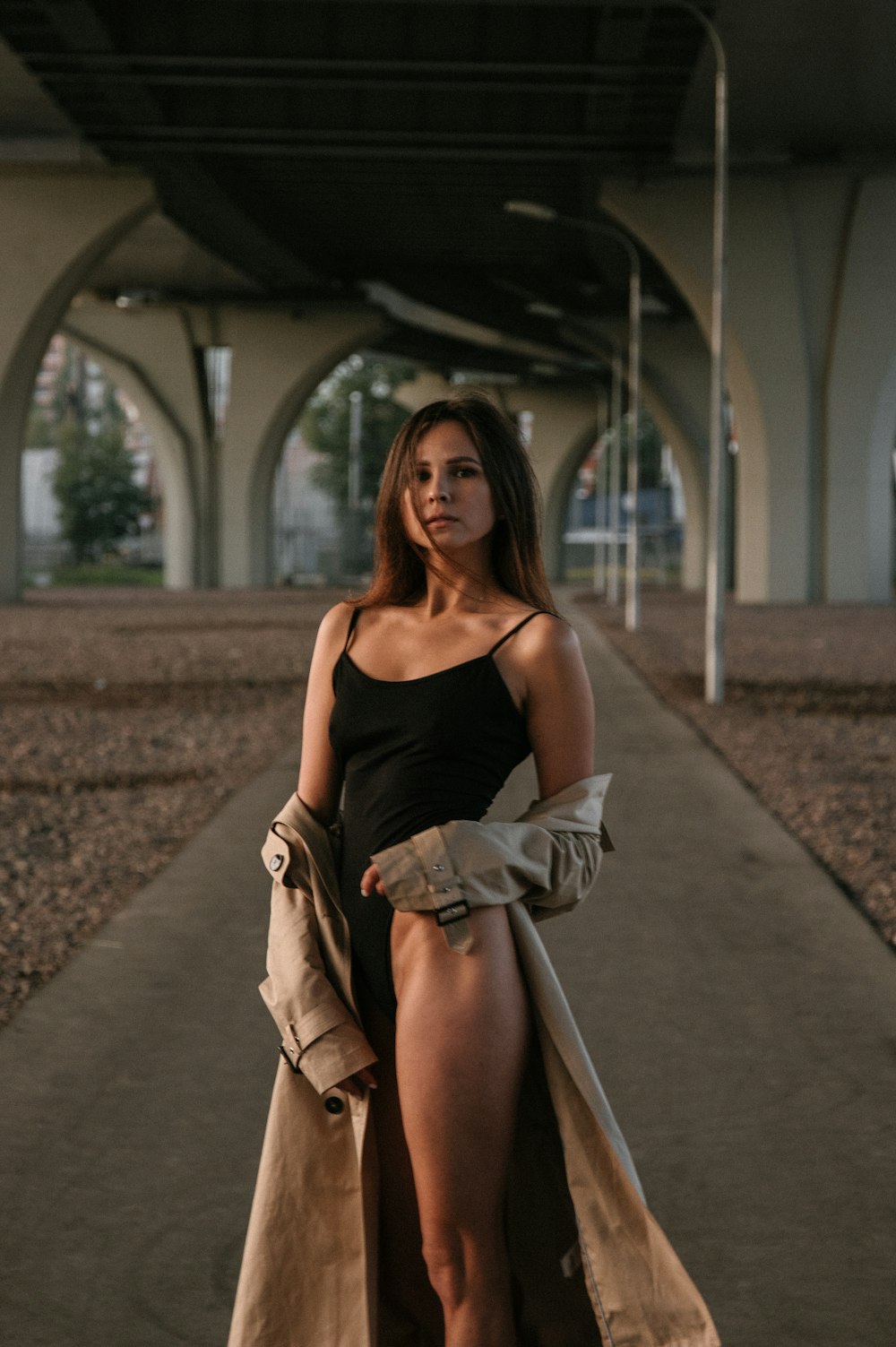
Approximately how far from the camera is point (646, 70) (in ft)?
85.6

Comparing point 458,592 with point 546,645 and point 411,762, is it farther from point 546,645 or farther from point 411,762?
point 411,762

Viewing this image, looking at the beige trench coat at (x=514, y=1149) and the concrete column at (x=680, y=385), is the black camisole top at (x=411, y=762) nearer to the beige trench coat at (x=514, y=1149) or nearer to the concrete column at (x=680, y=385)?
the beige trench coat at (x=514, y=1149)

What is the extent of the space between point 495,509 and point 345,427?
9992cm

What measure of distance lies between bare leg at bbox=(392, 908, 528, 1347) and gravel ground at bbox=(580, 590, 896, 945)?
4.50 meters

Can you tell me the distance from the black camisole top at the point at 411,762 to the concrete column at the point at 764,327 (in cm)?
3324

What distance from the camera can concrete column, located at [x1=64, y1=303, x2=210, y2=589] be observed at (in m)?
57.7

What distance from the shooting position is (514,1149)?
2727 millimetres

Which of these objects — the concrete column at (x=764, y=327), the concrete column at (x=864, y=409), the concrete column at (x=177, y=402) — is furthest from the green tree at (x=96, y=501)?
the concrete column at (x=864, y=409)

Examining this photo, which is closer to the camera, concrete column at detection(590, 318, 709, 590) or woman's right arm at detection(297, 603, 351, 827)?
woman's right arm at detection(297, 603, 351, 827)

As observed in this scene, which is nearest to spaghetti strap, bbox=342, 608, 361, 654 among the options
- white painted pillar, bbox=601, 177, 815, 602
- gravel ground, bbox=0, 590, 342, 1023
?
gravel ground, bbox=0, 590, 342, 1023

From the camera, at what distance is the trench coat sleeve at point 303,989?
2.70 m

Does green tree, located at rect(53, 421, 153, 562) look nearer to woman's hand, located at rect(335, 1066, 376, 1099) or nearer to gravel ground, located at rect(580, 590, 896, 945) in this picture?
gravel ground, located at rect(580, 590, 896, 945)

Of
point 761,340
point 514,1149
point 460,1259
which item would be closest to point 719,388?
point 514,1149

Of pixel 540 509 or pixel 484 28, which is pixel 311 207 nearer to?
pixel 484 28
